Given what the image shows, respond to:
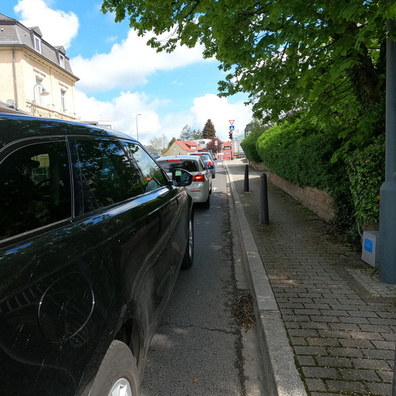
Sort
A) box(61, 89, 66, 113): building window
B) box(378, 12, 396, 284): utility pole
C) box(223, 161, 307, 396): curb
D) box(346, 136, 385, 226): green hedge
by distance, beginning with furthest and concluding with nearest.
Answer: box(61, 89, 66, 113): building window → box(346, 136, 385, 226): green hedge → box(378, 12, 396, 284): utility pole → box(223, 161, 307, 396): curb

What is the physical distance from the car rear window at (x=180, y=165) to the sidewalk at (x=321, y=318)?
417cm

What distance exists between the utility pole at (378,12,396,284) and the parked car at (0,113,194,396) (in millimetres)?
2553

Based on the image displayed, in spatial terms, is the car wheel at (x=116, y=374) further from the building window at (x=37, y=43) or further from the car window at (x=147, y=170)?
the building window at (x=37, y=43)

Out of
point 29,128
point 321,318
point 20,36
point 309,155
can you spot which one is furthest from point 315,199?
point 20,36

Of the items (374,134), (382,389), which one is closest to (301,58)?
(374,134)

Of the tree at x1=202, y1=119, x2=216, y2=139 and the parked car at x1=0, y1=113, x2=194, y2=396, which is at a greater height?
the tree at x1=202, y1=119, x2=216, y2=139

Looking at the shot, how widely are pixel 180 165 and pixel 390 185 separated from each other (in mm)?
6343

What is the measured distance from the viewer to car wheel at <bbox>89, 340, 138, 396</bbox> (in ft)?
4.70

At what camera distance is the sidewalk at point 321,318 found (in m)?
2.24

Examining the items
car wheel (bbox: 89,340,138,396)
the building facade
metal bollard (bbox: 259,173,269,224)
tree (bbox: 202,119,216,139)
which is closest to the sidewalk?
car wheel (bbox: 89,340,138,396)

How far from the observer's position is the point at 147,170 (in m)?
3.36

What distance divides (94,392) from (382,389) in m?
1.81

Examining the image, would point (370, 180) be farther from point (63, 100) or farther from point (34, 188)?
point (63, 100)

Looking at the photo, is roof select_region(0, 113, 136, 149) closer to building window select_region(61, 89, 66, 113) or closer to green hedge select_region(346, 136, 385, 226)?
green hedge select_region(346, 136, 385, 226)
